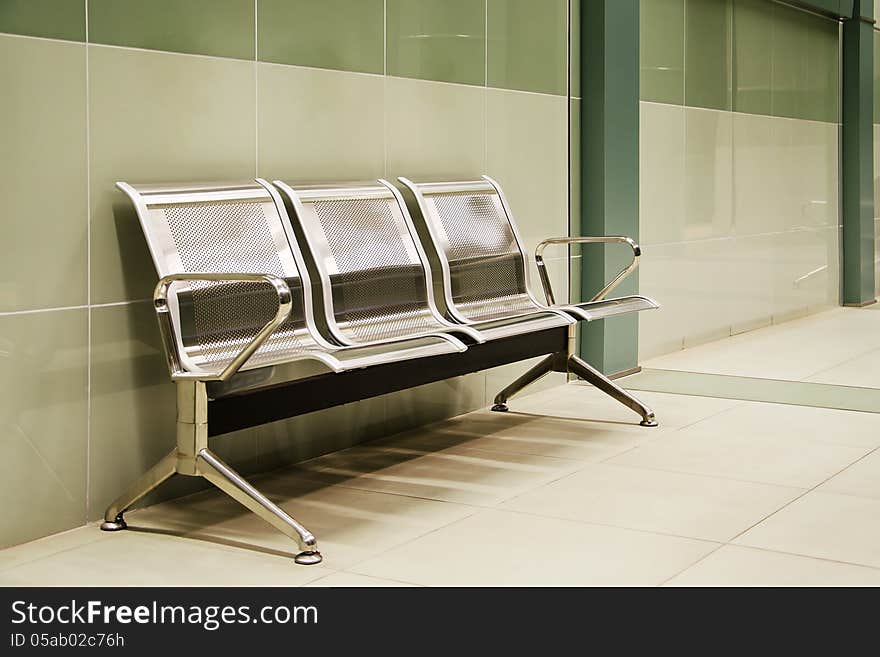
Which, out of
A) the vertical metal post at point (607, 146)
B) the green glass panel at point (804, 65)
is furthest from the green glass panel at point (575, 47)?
the green glass panel at point (804, 65)

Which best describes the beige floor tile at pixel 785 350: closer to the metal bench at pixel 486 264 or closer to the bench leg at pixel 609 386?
the bench leg at pixel 609 386

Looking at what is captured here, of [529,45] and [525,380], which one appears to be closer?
[525,380]

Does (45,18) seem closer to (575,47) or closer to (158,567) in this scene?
(158,567)

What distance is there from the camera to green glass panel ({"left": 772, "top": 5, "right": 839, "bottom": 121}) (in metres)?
8.53

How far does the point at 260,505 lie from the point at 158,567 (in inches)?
12.3

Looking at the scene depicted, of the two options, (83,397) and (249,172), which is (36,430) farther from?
(249,172)

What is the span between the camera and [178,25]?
380 cm

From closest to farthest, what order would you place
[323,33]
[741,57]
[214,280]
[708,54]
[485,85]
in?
[214,280] < [323,33] < [485,85] < [708,54] < [741,57]

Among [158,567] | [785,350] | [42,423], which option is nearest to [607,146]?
[785,350]

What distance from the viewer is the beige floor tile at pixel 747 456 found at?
4.19m

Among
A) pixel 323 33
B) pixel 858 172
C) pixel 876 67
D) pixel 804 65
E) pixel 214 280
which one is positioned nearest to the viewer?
pixel 214 280

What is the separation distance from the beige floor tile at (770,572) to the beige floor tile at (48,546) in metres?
1.61
